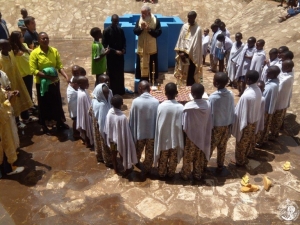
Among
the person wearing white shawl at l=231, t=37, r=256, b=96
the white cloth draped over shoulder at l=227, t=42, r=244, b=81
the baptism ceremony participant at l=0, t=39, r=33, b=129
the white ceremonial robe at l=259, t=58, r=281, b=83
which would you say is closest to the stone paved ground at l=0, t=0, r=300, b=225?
the baptism ceremony participant at l=0, t=39, r=33, b=129

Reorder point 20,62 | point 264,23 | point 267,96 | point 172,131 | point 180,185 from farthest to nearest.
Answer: point 264,23 → point 20,62 → point 267,96 → point 180,185 → point 172,131

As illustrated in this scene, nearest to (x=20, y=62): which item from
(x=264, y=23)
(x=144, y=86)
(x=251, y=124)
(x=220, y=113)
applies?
(x=144, y=86)

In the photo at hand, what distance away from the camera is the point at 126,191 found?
16.4 ft

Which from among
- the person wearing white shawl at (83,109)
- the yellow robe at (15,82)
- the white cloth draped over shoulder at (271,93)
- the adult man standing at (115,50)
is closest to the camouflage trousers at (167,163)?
the person wearing white shawl at (83,109)

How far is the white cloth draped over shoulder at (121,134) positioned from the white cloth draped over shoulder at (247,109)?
166cm

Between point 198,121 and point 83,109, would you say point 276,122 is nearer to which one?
point 198,121

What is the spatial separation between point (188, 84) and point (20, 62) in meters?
3.93

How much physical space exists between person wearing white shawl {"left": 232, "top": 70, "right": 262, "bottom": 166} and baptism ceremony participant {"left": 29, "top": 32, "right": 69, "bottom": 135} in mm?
3194

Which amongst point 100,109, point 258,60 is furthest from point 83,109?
point 258,60

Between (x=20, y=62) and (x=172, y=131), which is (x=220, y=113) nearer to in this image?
(x=172, y=131)

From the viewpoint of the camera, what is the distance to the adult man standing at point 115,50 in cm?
736

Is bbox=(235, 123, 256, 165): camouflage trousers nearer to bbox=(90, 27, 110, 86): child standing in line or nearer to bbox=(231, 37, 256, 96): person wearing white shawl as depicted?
bbox=(231, 37, 256, 96): person wearing white shawl

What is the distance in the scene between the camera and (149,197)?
4.87 meters

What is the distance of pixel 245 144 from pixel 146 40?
12.5 ft
